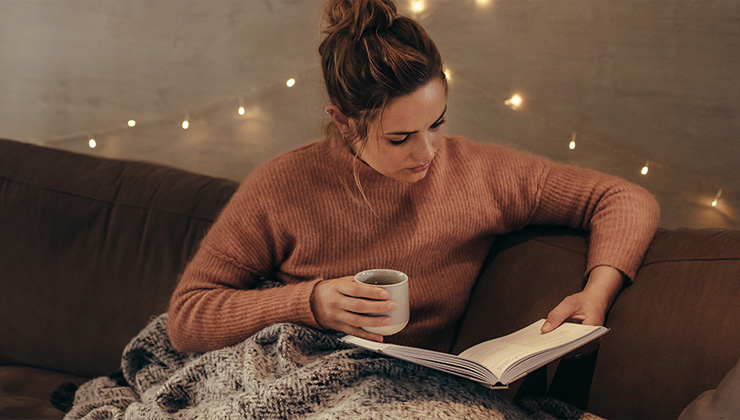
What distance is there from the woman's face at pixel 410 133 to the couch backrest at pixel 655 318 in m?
0.33

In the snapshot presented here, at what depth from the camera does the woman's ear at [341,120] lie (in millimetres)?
1115

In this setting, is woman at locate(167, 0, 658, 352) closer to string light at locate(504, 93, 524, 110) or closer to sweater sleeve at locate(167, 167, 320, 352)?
sweater sleeve at locate(167, 167, 320, 352)

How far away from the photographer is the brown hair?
1.02 metres

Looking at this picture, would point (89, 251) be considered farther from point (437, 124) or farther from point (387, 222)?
point (437, 124)

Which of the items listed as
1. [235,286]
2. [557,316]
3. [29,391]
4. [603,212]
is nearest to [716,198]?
[603,212]

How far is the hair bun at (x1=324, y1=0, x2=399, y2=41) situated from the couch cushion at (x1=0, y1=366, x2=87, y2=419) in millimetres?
1031

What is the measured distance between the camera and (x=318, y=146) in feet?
4.06

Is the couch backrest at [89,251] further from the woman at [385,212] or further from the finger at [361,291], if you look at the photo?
the finger at [361,291]

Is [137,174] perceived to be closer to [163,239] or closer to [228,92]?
[163,239]

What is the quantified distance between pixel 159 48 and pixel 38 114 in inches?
21.2

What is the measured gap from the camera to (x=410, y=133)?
106 cm

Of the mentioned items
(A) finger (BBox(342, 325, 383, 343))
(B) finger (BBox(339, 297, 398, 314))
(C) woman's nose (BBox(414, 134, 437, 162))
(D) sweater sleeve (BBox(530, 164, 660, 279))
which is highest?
(C) woman's nose (BBox(414, 134, 437, 162))

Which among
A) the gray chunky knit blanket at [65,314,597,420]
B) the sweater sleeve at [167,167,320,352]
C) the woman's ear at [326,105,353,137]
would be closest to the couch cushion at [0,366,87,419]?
the gray chunky knit blanket at [65,314,597,420]

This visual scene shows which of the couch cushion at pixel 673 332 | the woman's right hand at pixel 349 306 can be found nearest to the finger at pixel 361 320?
the woman's right hand at pixel 349 306
